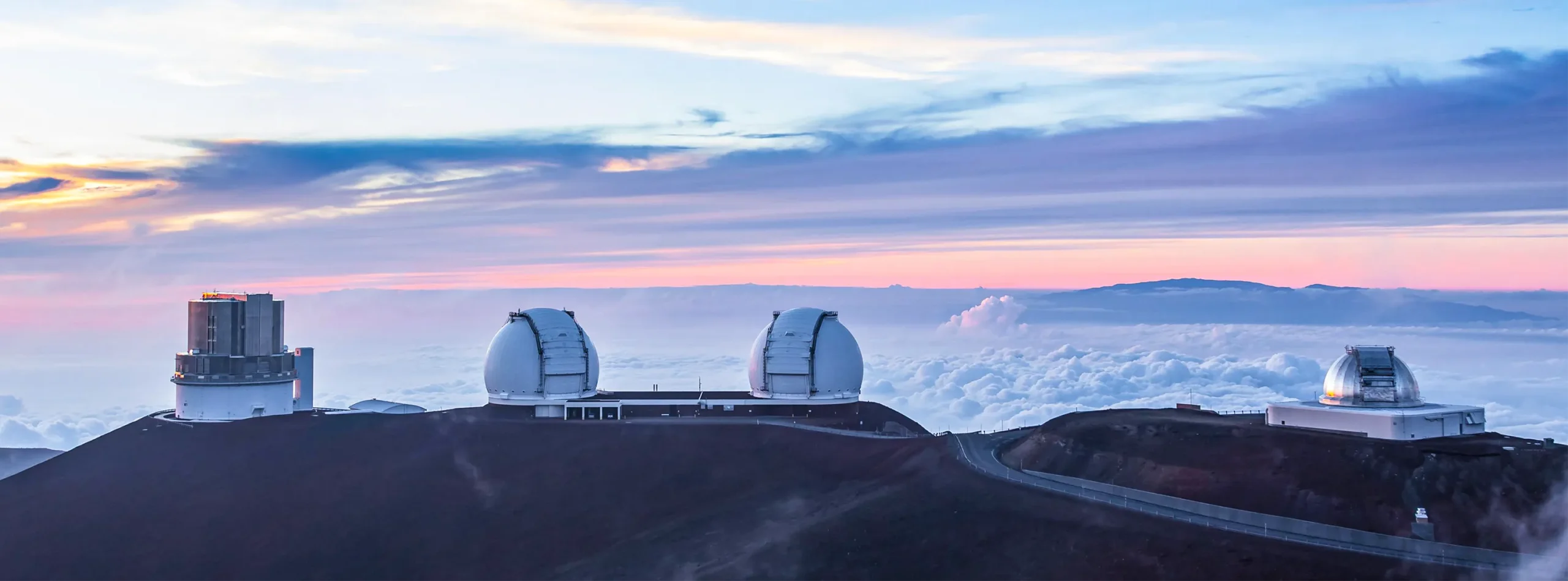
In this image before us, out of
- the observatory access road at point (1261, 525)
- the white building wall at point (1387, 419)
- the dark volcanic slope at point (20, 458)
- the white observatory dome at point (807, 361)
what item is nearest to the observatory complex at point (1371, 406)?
the white building wall at point (1387, 419)

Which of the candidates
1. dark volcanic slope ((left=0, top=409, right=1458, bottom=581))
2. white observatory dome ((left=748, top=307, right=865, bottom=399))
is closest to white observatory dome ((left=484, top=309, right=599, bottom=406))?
dark volcanic slope ((left=0, top=409, right=1458, bottom=581))

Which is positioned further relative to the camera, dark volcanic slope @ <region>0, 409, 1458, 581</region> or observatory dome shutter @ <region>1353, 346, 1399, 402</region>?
observatory dome shutter @ <region>1353, 346, 1399, 402</region>

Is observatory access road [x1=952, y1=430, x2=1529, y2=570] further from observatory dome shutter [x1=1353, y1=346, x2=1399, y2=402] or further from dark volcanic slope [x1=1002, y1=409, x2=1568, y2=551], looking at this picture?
observatory dome shutter [x1=1353, y1=346, x2=1399, y2=402]

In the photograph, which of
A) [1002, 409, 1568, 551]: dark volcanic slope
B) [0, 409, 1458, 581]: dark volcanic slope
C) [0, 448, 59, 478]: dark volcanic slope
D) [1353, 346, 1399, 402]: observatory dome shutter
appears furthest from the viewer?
[0, 448, 59, 478]: dark volcanic slope

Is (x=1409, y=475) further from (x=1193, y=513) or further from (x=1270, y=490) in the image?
(x=1193, y=513)

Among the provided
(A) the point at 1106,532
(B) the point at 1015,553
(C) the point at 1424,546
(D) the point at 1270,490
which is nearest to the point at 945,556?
(B) the point at 1015,553

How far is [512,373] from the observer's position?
80.7 m

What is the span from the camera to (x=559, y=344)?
267ft

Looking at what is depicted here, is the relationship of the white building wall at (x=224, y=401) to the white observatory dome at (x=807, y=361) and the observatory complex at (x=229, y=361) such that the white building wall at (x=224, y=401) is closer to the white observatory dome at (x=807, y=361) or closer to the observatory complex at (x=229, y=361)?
the observatory complex at (x=229, y=361)

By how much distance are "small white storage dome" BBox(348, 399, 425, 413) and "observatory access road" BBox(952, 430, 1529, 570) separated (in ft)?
135

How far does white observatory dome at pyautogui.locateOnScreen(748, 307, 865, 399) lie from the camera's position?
81.0 meters

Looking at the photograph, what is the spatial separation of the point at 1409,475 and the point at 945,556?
17.9m

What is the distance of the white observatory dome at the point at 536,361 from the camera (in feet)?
265

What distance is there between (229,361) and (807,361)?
35248mm
